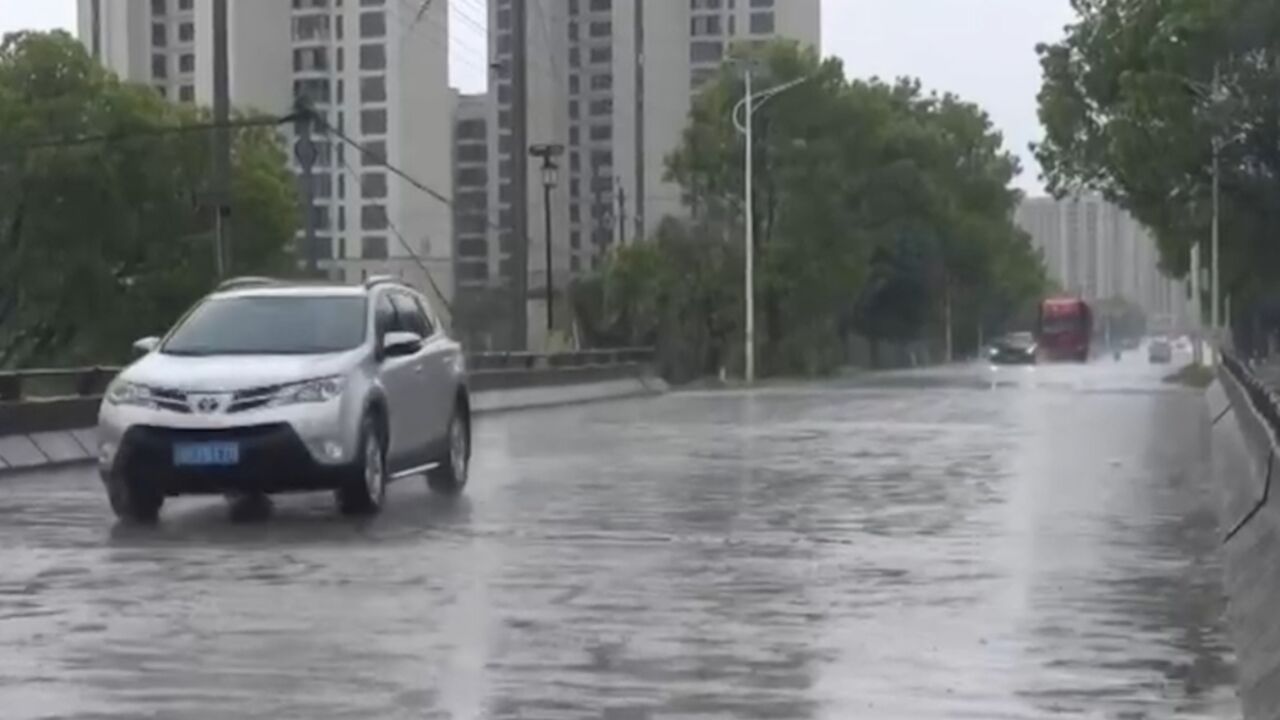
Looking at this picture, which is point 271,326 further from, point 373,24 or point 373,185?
point 373,185

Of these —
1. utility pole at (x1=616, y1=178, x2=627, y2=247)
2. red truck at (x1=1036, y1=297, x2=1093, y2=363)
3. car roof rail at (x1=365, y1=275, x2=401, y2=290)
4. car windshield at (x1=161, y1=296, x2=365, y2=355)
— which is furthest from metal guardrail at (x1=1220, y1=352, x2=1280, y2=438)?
red truck at (x1=1036, y1=297, x2=1093, y2=363)

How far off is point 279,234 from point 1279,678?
6077cm

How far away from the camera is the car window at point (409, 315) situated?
18984 millimetres

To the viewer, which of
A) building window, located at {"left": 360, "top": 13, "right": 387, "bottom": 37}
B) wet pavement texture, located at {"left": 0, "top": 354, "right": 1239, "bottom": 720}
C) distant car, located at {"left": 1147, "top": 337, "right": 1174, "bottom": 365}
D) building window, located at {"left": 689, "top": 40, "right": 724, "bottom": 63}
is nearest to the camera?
wet pavement texture, located at {"left": 0, "top": 354, "right": 1239, "bottom": 720}

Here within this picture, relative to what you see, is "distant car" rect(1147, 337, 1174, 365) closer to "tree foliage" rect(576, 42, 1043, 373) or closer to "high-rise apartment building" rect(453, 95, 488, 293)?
"tree foliage" rect(576, 42, 1043, 373)

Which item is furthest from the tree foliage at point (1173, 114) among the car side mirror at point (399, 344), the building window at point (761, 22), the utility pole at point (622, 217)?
the building window at point (761, 22)

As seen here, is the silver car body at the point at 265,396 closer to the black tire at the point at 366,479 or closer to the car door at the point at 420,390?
the black tire at the point at 366,479

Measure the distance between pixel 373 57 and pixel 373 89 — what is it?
1076 mm

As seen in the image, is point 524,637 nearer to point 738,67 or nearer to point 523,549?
point 523,549

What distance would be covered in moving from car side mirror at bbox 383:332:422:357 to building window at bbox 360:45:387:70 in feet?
223

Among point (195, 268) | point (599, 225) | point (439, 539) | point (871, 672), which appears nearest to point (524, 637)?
point (871, 672)

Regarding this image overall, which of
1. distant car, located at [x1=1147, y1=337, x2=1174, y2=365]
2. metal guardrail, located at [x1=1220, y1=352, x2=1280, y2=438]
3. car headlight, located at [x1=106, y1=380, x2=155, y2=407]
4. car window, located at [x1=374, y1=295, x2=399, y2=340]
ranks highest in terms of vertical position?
car window, located at [x1=374, y1=295, x2=399, y2=340]

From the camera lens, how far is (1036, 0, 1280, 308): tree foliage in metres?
58.3

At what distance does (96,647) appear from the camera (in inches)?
408
